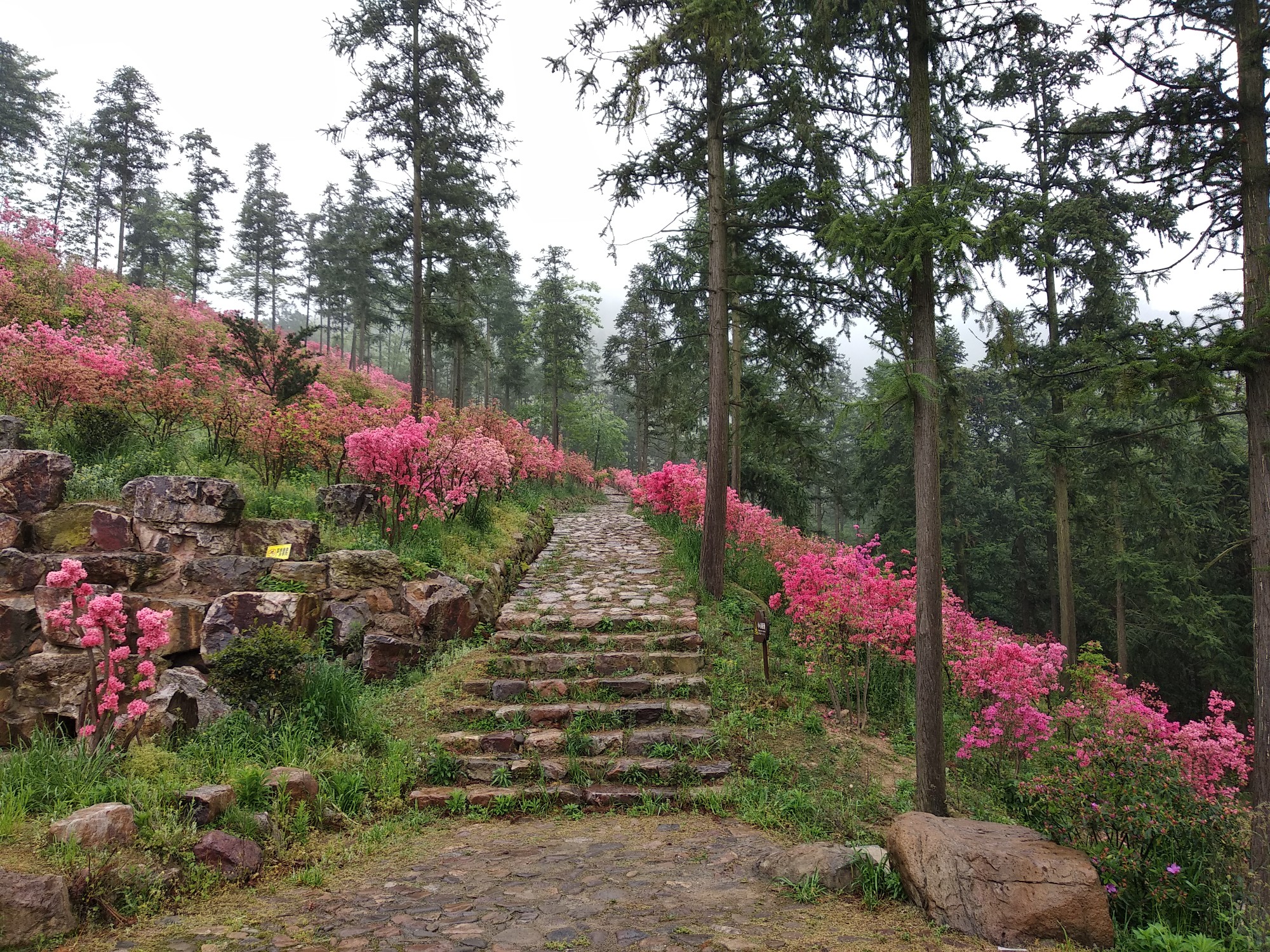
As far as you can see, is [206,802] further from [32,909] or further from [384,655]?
[384,655]

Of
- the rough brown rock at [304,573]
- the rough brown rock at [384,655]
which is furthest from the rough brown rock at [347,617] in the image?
the rough brown rock at [304,573]

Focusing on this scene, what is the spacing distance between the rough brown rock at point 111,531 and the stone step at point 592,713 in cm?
365

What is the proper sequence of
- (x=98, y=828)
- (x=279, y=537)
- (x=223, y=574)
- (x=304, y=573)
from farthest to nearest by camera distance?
(x=279, y=537) → (x=304, y=573) → (x=223, y=574) → (x=98, y=828)

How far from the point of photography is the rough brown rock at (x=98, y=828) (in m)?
3.08

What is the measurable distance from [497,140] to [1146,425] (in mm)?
17358

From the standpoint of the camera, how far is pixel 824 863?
3.56 metres

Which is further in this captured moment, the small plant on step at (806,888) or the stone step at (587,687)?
the stone step at (587,687)

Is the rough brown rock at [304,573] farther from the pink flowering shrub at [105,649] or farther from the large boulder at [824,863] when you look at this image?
the large boulder at [824,863]

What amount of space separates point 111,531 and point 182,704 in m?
Answer: 2.18

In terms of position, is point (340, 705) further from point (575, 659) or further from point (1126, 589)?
point (1126, 589)

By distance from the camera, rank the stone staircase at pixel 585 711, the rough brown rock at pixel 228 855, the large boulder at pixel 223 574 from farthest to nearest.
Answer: the large boulder at pixel 223 574, the stone staircase at pixel 585 711, the rough brown rock at pixel 228 855

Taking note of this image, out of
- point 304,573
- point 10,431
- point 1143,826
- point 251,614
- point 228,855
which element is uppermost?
point 10,431

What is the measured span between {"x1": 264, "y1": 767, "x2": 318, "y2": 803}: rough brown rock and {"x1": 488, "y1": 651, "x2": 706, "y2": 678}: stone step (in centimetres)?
232

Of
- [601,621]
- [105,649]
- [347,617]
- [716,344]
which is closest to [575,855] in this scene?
[601,621]
